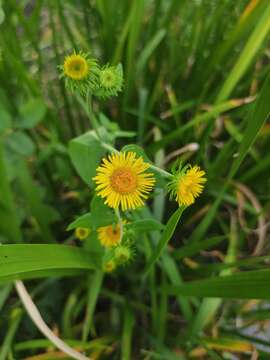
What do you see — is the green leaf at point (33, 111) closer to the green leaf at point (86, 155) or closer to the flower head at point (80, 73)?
the green leaf at point (86, 155)

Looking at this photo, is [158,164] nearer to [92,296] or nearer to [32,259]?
[92,296]

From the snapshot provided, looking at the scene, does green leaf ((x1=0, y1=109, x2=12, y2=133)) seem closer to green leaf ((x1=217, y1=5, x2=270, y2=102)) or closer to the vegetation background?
the vegetation background

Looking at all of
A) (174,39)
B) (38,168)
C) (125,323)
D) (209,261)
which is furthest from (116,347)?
(174,39)

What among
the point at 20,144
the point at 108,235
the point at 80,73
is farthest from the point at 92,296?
the point at 80,73

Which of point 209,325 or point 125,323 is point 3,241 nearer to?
point 125,323

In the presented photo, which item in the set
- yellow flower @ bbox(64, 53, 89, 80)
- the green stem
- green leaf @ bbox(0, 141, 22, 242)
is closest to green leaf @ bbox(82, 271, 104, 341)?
green leaf @ bbox(0, 141, 22, 242)

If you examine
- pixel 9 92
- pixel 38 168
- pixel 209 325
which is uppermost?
pixel 9 92
